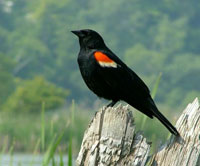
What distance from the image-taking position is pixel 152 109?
4.55 m

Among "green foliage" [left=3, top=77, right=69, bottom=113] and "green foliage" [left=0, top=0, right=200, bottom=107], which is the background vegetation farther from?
"green foliage" [left=3, top=77, right=69, bottom=113]

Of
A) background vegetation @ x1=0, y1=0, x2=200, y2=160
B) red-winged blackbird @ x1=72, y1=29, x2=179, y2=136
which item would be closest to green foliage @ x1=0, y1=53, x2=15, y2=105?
background vegetation @ x1=0, y1=0, x2=200, y2=160

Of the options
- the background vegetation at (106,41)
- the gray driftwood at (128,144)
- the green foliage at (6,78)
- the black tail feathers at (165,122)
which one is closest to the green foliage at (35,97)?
the background vegetation at (106,41)

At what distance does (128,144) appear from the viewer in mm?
3635

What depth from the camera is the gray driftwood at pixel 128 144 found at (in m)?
3.59

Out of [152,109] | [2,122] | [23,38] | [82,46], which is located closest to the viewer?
[152,109]

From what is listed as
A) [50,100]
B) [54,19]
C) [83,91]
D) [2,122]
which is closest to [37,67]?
[83,91]

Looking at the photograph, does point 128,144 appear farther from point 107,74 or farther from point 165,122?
point 107,74

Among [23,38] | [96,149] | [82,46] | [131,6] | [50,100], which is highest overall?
[131,6]

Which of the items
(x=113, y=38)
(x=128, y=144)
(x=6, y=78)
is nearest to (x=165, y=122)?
(x=128, y=144)

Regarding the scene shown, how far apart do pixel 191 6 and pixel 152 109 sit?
7181cm

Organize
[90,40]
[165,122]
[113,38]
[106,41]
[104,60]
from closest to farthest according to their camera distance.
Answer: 1. [165,122]
2. [104,60]
3. [90,40]
4. [106,41]
5. [113,38]

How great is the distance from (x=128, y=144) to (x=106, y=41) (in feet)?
203

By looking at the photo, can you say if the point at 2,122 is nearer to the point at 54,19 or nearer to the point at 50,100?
the point at 50,100
